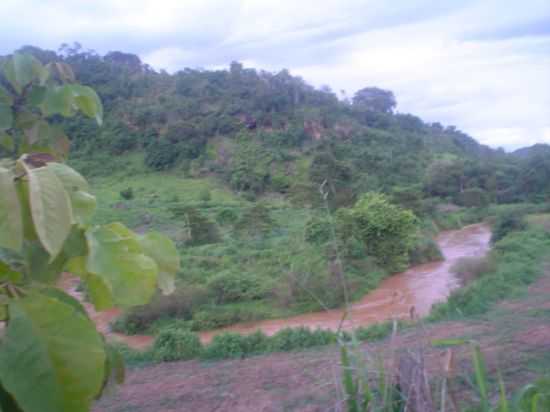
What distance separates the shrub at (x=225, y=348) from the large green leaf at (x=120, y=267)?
5930mm

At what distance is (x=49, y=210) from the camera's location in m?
0.56

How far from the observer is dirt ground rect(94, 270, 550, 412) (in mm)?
3146

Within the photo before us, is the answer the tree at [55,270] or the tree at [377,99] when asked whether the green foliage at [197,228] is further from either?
the tree at [377,99]

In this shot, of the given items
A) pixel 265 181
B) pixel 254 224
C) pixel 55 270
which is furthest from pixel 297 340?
pixel 265 181

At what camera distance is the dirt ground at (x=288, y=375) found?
315 cm

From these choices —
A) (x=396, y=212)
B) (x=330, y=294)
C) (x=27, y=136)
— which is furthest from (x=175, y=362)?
(x=396, y=212)

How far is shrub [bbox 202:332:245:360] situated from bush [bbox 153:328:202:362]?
221mm

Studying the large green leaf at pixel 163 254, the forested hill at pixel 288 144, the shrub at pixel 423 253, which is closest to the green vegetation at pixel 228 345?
the large green leaf at pixel 163 254

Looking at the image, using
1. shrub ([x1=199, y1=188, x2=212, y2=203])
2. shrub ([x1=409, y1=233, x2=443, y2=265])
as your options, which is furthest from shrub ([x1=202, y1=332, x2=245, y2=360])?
shrub ([x1=199, y1=188, x2=212, y2=203])

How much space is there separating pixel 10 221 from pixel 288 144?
96.3 feet

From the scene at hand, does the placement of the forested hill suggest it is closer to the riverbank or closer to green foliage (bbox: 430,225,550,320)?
green foliage (bbox: 430,225,550,320)

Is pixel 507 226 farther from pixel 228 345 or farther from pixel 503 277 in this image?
pixel 228 345

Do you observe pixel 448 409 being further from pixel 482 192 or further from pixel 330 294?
pixel 482 192

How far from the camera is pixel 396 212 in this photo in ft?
47.1
